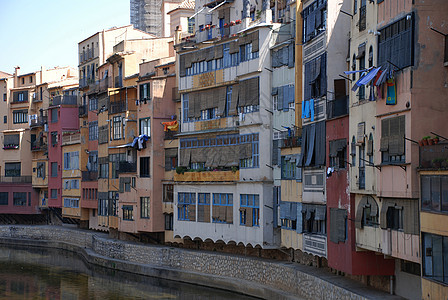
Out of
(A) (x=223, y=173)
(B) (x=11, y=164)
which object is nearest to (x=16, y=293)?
(A) (x=223, y=173)

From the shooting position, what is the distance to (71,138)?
68000 millimetres

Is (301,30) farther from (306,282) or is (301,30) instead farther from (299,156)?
(306,282)

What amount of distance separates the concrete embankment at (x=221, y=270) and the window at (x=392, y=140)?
4787 mm

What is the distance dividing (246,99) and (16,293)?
16556 millimetres

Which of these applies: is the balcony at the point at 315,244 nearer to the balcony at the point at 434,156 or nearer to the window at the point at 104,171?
the balcony at the point at 434,156

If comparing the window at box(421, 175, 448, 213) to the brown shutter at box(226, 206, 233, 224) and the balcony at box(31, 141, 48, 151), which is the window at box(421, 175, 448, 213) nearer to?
the brown shutter at box(226, 206, 233, 224)

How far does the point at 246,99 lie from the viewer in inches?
1629

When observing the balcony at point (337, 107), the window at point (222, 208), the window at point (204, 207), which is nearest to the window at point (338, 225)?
the balcony at point (337, 107)

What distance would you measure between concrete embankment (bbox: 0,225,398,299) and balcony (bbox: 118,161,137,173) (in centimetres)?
449

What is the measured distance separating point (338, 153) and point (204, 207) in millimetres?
14364

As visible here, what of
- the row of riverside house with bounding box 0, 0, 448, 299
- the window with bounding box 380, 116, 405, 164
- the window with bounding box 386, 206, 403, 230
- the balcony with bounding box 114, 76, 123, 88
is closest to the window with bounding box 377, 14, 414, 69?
the row of riverside house with bounding box 0, 0, 448, 299

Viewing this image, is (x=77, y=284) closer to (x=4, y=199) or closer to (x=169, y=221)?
(x=169, y=221)

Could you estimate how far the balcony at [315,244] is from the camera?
33.3 meters

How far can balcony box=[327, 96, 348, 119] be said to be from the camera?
1238 inches
